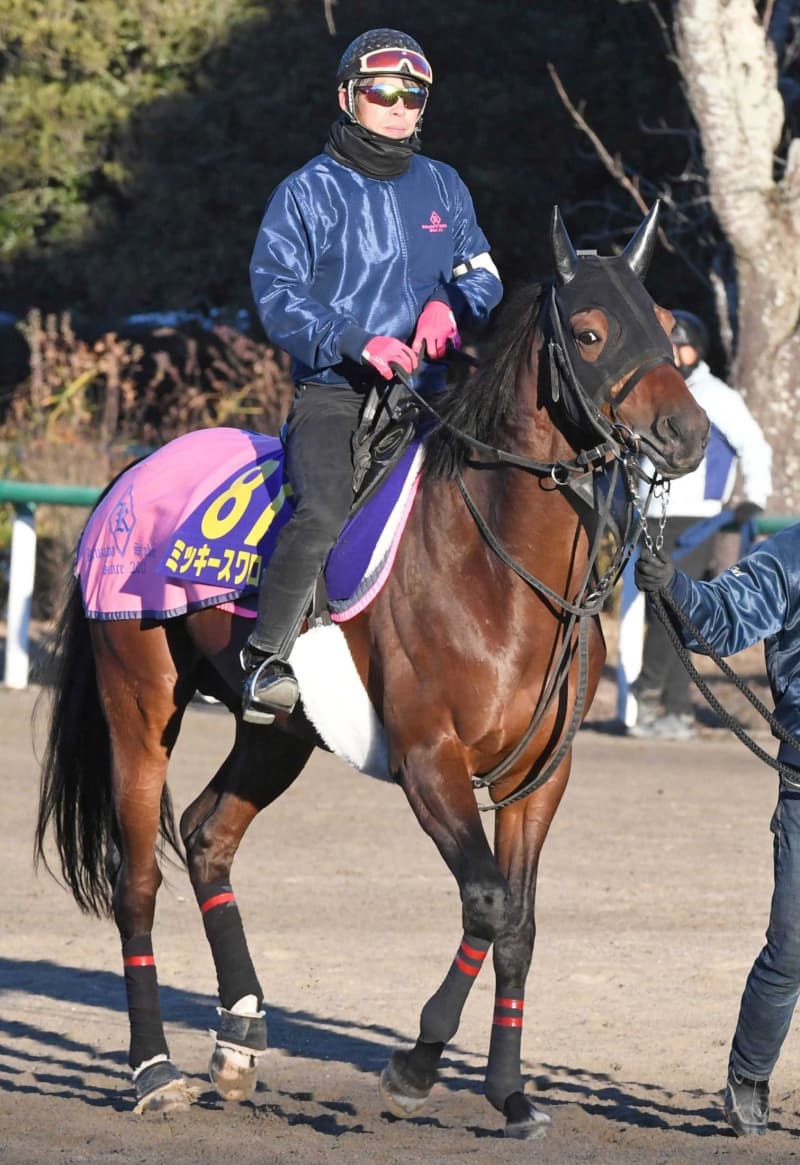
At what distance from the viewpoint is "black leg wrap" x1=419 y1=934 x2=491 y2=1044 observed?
182 inches

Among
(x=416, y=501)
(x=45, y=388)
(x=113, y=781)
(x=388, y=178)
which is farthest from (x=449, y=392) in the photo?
(x=45, y=388)

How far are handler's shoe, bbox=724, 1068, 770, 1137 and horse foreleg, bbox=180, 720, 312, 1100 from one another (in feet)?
4.36

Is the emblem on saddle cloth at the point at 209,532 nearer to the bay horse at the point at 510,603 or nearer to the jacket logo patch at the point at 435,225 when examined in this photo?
the bay horse at the point at 510,603

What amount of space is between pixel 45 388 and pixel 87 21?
6.78 metres

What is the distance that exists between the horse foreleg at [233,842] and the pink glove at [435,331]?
1.29m

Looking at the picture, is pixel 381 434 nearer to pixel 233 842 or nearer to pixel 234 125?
pixel 233 842

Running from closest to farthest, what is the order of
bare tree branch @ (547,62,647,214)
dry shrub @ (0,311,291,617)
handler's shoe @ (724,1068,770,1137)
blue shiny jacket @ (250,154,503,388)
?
handler's shoe @ (724,1068,770,1137), blue shiny jacket @ (250,154,503,388), bare tree branch @ (547,62,647,214), dry shrub @ (0,311,291,617)

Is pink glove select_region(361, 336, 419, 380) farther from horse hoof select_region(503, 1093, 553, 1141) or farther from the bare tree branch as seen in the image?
the bare tree branch

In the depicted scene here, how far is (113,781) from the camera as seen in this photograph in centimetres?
571

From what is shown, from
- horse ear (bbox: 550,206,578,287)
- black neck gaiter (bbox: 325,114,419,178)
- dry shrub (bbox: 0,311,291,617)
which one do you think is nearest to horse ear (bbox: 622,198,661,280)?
horse ear (bbox: 550,206,578,287)

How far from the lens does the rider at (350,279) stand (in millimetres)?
4953

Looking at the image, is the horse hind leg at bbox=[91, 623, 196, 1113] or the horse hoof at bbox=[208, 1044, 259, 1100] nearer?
the horse hoof at bbox=[208, 1044, 259, 1100]

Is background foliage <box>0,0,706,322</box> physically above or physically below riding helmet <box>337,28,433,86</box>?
above

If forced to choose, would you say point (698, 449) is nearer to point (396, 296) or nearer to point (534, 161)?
point (396, 296)
